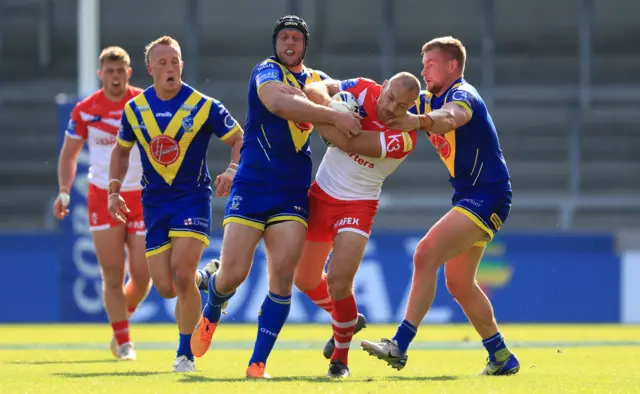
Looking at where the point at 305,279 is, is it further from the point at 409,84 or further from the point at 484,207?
the point at 409,84

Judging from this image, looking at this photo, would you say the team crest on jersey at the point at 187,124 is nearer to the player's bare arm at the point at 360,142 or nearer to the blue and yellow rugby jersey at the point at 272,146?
the blue and yellow rugby jersey at the point at 272,146

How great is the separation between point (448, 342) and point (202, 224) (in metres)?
4.36

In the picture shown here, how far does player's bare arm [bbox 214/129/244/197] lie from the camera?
8008 millimetres

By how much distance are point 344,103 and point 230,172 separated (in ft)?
3.75

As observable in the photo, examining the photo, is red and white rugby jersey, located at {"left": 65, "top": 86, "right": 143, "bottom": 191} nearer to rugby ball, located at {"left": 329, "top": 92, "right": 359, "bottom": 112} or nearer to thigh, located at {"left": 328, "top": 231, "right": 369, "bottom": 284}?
rugby ball, located at {"left": 329, "top": 92, "right": 359, "bottom": 112}

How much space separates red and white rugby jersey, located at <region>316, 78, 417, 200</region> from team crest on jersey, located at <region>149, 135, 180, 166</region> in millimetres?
1267

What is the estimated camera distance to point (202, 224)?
832 centimetres

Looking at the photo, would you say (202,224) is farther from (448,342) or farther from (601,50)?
(601,50)

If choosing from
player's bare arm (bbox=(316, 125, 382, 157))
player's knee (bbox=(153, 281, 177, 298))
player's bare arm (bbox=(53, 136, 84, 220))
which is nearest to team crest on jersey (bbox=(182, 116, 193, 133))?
player's knee (bbox=(153, 281, 177, 298))

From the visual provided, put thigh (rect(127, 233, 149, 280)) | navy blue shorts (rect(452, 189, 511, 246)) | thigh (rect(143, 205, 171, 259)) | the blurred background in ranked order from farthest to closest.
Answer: the blurred background → thigh (rect(127, 233, 149, 280)) → thigh (rect(143, 205, 171, 259)) → navy blue shorts (rect(452, 189, 511, 246))

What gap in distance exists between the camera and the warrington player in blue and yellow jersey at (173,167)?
27.0 ft

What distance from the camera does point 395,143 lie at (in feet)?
24.1

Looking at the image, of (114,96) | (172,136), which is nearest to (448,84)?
(172,136)

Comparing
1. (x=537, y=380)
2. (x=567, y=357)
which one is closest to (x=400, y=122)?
(x=537, y=380)
